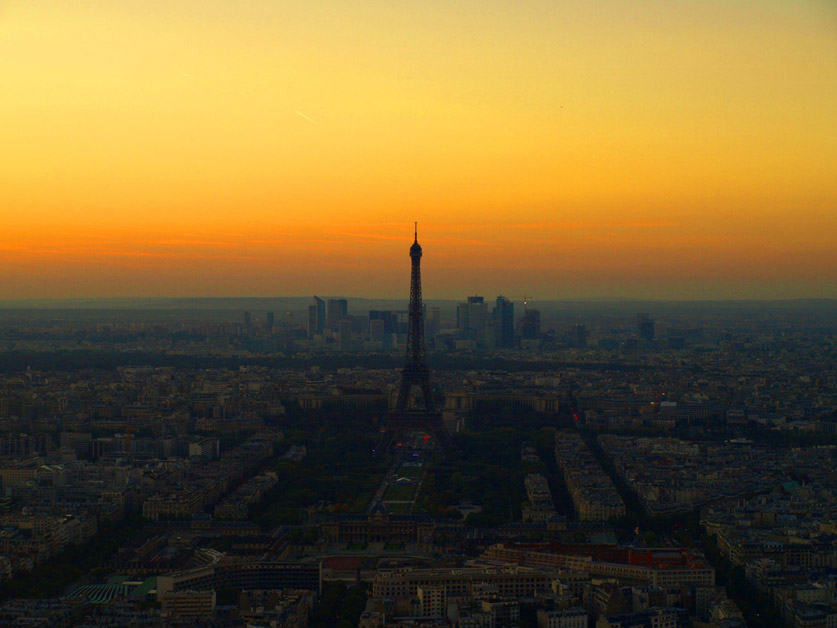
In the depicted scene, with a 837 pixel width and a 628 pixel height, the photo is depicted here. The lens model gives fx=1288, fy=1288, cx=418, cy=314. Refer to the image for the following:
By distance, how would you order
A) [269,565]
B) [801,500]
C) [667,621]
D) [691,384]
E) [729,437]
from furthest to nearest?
1. [691,384]
2. [729,437]
3. [801,500]
4. [269,565]
5. [667,621]

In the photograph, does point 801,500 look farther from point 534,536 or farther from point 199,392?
point 199,392

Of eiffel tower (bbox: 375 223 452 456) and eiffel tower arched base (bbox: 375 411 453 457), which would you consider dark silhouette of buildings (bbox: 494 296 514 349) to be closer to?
eiffel tower (bbox: 375 223 452 456)

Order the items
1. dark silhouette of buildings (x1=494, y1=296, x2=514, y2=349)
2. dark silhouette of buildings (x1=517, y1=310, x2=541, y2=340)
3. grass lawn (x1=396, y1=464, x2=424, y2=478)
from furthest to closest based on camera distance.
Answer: dark silhouette of buildings (x1=517, y1=310, x2=541, y2=340), dark silhouette of buildings (x1=494, y1=296, x2=514, y2=349), grass lawn (x1=396, y1=464, x2=424, y2=478)

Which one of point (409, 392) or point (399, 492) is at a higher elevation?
point (409, 392)

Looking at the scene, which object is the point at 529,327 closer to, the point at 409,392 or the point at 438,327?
the point at 438,327

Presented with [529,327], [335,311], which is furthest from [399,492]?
[335,311]

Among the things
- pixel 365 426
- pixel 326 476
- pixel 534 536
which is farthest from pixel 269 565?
pixel 365 426

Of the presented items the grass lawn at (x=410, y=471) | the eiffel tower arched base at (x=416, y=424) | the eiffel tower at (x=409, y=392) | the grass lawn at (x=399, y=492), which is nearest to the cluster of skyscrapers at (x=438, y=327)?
the eiffel tower at (x=409, y=392)

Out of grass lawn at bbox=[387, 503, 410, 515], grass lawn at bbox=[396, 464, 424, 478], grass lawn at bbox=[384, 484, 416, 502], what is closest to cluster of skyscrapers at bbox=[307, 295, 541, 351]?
grass lawn at bbox=[396, 464, 424, 478]
